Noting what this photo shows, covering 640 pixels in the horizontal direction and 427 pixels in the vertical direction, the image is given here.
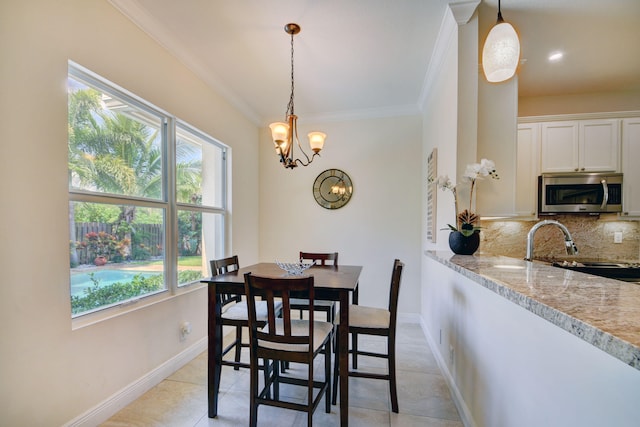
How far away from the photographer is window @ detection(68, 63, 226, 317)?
174 cm

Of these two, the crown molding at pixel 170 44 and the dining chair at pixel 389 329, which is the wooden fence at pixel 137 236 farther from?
the dining chair at pixel 389 329

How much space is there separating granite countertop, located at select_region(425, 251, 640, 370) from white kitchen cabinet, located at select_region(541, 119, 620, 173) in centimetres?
232

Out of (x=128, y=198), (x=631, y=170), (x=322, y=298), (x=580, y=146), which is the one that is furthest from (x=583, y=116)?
(x=128, y=198)

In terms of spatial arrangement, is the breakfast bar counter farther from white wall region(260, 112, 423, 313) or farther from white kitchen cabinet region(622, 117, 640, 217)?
white kitchen cabinet region(622, 117, 640, 217)

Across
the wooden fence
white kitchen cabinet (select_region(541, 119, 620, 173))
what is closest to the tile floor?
the wooden fence

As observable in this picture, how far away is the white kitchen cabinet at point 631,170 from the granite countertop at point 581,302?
2.57 meters

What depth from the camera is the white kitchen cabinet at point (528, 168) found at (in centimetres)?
296

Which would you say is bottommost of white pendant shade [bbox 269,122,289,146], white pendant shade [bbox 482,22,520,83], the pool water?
the pool water

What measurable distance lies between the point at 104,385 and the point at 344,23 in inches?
123

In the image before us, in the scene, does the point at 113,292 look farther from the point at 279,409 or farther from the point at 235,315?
the point at 279,409

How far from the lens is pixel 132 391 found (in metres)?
1.97

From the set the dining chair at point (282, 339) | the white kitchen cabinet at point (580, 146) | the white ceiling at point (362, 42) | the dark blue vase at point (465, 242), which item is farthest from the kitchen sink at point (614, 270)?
the dining chair at point (282, 339)

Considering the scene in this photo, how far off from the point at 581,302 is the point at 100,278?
2.51 meters

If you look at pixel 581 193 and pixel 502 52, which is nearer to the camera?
pixel 502 52
